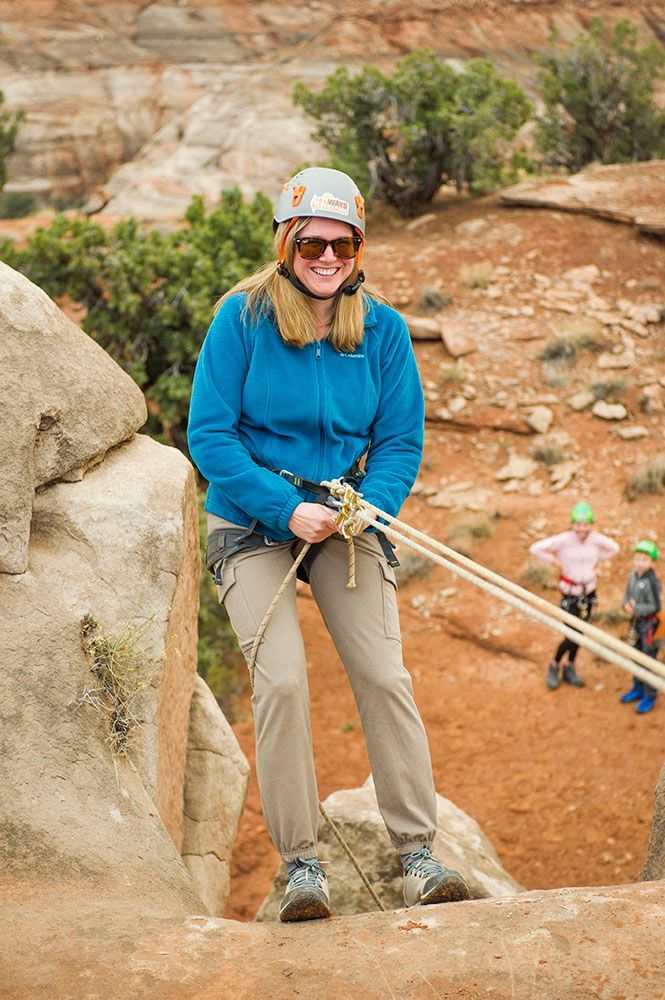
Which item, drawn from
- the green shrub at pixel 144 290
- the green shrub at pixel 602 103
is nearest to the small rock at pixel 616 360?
the green shrub at pixel 144 290

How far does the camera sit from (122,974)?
113 inches

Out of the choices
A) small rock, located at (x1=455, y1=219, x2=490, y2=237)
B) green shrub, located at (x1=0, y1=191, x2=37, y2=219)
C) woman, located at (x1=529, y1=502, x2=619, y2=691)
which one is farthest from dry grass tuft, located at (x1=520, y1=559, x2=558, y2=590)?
green shrub, located at (x1=0, y1=191, x2=37, y2=219)

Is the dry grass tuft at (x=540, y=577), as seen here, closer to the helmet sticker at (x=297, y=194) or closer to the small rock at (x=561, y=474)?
the small rock at (x=561, y=474)

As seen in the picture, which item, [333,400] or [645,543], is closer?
[333,400]

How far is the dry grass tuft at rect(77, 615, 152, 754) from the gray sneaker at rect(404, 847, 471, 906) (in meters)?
1.14

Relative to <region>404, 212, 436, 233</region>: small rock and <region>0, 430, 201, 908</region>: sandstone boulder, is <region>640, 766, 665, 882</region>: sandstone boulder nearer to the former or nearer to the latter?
<region>0, 430, 201, 908</region>: sandstone boulder

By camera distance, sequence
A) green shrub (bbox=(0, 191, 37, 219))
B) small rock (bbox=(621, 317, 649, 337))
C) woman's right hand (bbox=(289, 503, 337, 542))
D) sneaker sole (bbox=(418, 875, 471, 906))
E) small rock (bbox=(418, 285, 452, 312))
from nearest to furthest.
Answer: sneaker sole (bbox=(418, 875, 471, 906)) < woman's right hand (bbox=(289, 503, 337, 542)) < small rock (bbox=(621, 317, 649, 337)) < small rock (bbox=(418, 285, 452, 312)) < green shrub (bbox=(0, 191, 37, 219))

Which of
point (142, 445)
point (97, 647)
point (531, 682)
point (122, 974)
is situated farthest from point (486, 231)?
point (122, 974)

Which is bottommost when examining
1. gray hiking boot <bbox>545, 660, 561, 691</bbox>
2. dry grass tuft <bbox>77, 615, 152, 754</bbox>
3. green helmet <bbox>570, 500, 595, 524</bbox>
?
gray hiking boot <bbox>545, 660, 561, 691</bbox>

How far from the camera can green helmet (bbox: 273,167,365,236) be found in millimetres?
3684

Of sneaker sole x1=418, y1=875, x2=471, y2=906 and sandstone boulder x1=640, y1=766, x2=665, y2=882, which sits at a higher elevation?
sneaker sole x1=418, y1=875, x2=471, y2=906

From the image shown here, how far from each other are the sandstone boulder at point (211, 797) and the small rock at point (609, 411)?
9.52 meters

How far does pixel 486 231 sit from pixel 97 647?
1554 centimetres

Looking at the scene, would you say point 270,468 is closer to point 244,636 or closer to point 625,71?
point 244,636
